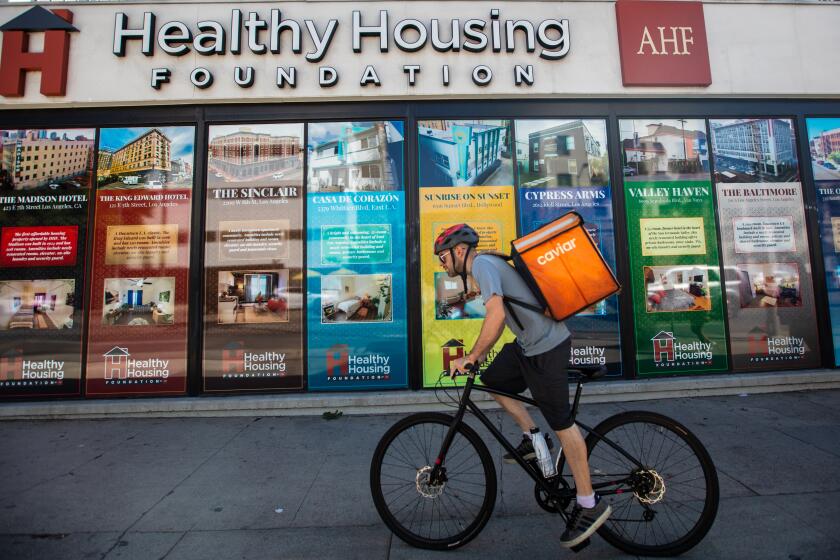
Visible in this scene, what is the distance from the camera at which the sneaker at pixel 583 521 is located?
2475 millimetres

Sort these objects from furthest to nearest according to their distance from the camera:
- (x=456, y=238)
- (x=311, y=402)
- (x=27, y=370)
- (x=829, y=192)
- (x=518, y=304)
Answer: (x=829, y=192)
(x=27, y=370)
(x=311, y=402)
(x=456, y=238)
(x=518, y=304)

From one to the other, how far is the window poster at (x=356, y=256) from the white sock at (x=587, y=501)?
11.6 ft

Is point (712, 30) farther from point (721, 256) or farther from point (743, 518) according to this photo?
point (743, 518)

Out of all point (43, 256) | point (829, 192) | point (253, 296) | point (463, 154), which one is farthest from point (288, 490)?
point (829, 192)

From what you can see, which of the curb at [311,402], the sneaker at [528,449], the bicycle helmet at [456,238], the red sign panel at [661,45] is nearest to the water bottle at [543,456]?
the sneaker at [528,449]

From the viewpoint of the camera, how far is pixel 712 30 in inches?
252

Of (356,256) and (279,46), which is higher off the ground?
(279,46)

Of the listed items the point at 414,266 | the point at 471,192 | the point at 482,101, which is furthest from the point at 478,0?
the point at 414,266

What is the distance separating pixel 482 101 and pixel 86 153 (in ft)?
18.5

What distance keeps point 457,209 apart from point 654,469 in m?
4.13

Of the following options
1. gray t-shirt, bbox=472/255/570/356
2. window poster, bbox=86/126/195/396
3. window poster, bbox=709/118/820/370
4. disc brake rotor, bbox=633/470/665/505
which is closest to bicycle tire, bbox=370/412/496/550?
gray t-shirt, bbox=472/255/570/356

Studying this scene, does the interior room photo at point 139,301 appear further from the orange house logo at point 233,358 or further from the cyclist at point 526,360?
the cyclist at point 526,360

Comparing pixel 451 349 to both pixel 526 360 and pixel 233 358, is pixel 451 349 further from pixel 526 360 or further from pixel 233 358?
pixel 526 360

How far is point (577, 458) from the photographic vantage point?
2605 mm
